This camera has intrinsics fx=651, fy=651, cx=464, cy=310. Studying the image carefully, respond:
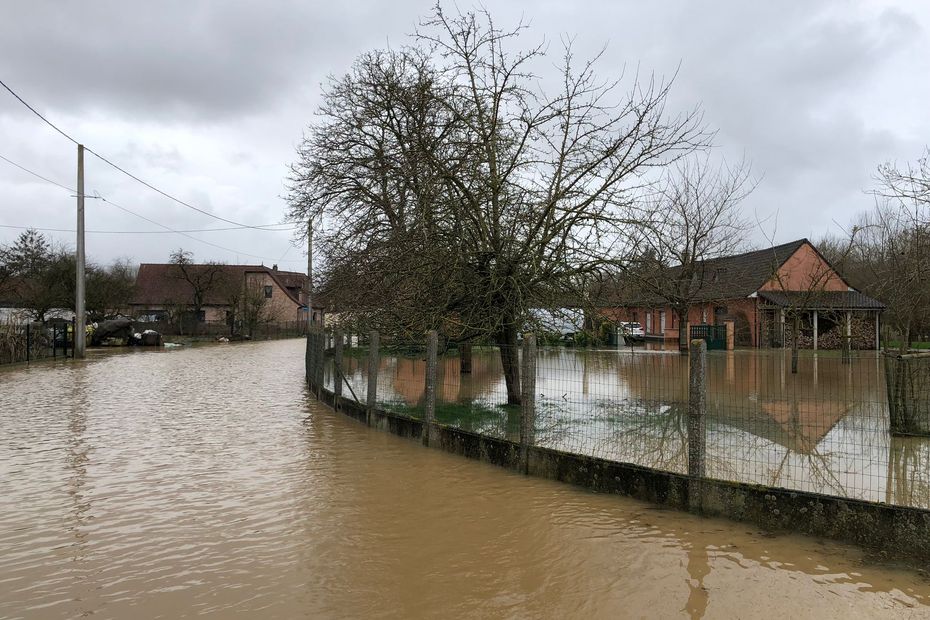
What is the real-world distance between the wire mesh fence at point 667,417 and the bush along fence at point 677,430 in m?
0.02

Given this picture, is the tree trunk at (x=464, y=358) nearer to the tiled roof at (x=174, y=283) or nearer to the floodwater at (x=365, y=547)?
the floodwater at (x=365, y=547)

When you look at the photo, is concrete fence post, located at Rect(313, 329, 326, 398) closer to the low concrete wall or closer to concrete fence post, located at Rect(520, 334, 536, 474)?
the low concrete wall

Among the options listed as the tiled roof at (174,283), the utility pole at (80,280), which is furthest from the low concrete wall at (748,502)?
the tiled roof at (174,283)

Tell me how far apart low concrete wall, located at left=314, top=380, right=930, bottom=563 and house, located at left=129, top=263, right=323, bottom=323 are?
47.2 m

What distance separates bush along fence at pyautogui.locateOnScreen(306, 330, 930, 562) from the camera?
5375mm

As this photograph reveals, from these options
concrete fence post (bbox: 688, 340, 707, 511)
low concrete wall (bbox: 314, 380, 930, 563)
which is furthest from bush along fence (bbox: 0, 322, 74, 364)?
concrete fence post (bbox: 688, 340, 707, 511)

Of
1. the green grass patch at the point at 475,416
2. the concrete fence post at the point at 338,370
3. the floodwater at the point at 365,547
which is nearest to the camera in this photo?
the floodwater at the point at 365,547

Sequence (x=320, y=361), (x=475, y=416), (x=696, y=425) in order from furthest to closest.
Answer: (x=320, y=361) < (x=475, y=416) < (x=696, y=425)

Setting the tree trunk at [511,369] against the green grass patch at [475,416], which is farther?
the tree trunk at [511,369]

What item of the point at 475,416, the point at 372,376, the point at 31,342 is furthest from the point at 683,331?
the point at 31,342

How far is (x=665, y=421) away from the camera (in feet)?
27.0

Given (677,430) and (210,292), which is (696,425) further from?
(210,292)

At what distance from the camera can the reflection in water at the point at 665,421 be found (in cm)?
704

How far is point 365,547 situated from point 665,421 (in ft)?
15.4
